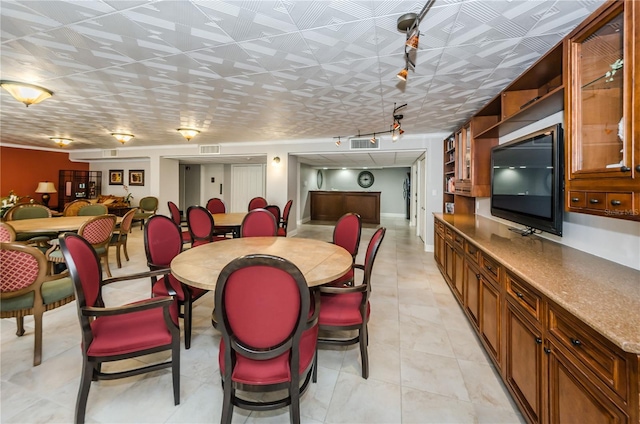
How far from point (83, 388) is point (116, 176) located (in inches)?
369

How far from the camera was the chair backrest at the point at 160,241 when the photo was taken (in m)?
2.34

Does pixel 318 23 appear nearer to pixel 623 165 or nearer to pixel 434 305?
pixel 623 165

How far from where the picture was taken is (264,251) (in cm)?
226

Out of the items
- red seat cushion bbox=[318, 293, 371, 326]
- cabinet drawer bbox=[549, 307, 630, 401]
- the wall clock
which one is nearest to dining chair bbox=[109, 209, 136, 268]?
red seat cushion bbox=[318, 293, 371, 326]

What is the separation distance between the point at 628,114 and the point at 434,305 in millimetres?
2324

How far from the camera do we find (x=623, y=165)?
4.02 feet

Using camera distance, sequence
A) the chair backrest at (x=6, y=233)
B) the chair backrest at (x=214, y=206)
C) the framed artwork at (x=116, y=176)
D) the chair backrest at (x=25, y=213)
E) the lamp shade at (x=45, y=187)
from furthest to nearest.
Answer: the framed artwork at (x=116, y=176) < the lamp shade at (x=45, y=187) < the chair backrest at (x=214, y=206) < the chair backrest at (x=25, y=213) < the chair backrest at (x=6, y=233)

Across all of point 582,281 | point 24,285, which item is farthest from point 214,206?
point 582,281

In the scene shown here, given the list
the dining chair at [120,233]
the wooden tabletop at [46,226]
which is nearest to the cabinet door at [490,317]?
the wooden tabletop at [46,226]

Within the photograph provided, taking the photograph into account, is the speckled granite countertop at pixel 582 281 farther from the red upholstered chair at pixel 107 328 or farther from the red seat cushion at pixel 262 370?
the red upholstered chair at pixel 107 328

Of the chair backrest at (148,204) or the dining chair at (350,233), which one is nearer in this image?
the dining chair at (350,233)

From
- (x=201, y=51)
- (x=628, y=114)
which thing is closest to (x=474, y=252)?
(x=628, y=114)

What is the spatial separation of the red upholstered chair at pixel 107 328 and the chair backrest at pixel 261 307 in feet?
1.81

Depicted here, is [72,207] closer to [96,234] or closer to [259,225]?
[96,234]
